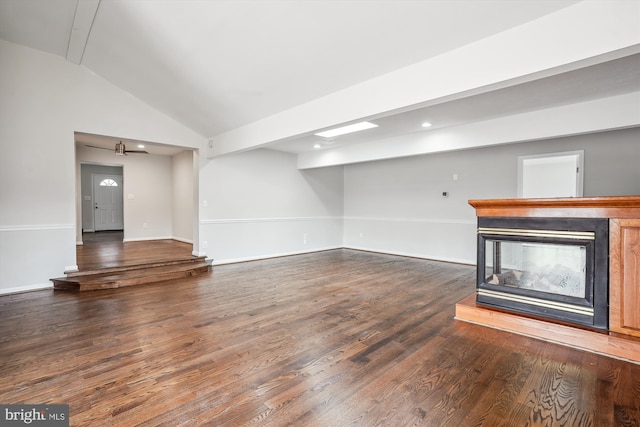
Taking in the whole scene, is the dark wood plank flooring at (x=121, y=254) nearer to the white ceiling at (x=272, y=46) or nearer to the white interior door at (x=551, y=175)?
the white ceiling at (x=272, y=46)

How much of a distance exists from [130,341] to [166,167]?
712 centimetres

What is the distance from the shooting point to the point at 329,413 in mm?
1702

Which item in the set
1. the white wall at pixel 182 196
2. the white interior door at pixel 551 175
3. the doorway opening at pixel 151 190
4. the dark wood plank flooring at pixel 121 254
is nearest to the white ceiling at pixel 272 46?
the white interior door at pixel 551 175

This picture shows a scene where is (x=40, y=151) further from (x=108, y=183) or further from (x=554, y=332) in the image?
(x=108, y=183)

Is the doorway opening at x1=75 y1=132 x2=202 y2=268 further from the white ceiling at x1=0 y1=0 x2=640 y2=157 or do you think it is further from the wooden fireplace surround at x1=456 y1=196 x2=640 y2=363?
the wooden fireplace surround at x1=456 y1=196 x2=640 y2=363

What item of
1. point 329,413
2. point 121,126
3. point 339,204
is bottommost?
point 329,413

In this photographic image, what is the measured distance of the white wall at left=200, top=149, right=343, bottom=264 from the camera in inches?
235

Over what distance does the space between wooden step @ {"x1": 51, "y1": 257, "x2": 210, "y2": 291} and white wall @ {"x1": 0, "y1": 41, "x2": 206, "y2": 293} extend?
28cm

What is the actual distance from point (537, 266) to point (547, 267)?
0.25ft

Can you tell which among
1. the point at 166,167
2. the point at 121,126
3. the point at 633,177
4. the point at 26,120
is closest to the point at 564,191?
the point at 633,177

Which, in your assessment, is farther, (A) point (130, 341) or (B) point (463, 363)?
(A) point (130, 341)

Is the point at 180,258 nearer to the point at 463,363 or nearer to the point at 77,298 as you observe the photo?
the point at 77,298

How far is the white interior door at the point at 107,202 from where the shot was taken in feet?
33.7

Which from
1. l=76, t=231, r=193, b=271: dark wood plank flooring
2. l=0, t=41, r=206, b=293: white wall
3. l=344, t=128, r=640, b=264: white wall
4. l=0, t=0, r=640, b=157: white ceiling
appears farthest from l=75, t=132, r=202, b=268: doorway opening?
l=344, t=128, r=640, b=264: white wall
